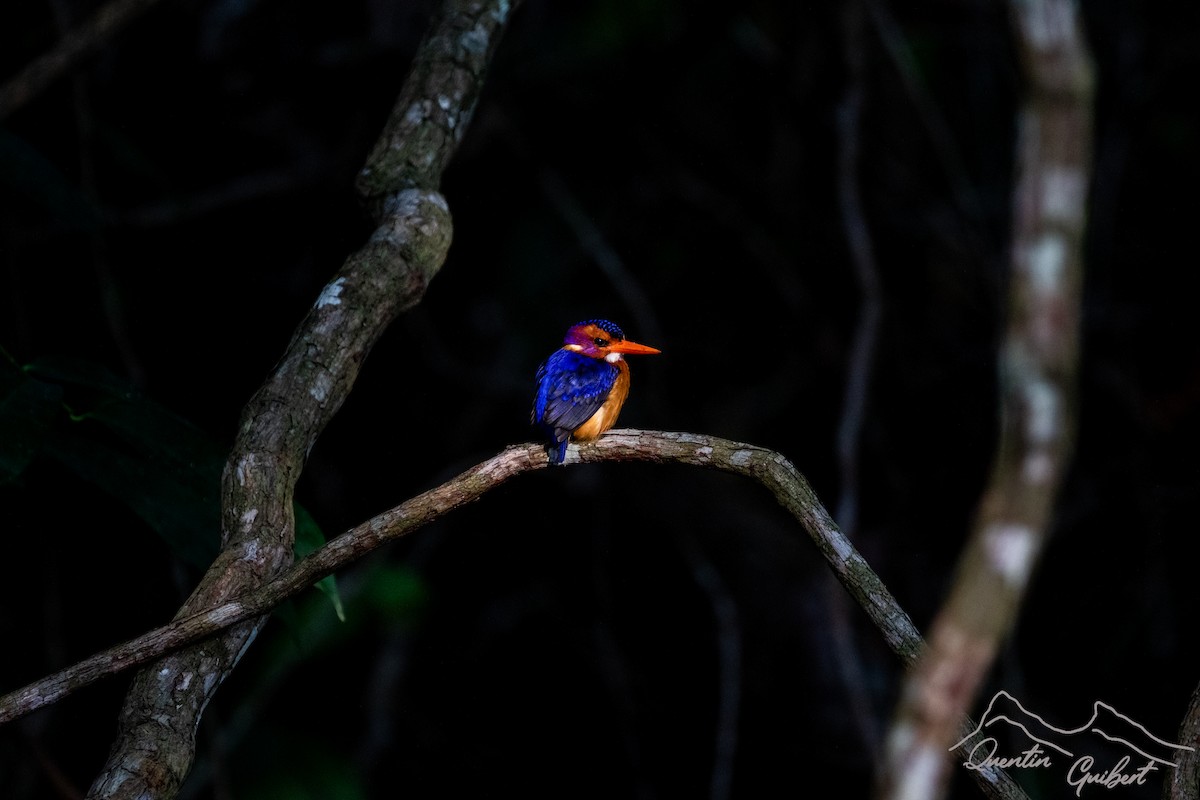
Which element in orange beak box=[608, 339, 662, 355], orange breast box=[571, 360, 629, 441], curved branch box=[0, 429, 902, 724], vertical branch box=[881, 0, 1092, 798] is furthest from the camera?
orange beak box=[608, 339, 662, 355]

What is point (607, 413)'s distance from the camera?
3.01 metres

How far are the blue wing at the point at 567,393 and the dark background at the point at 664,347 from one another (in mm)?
1348

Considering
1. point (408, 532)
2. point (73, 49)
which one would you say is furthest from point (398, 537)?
point (73, 49)

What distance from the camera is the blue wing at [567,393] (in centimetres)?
268

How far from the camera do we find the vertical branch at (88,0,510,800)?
1633 millimetres

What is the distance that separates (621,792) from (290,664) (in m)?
1.70

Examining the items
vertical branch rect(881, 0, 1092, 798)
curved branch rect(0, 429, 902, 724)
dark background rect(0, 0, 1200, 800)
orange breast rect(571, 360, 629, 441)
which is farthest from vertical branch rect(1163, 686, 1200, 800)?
dark background rect(0, 0, 1200, 800)

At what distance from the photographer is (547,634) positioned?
17.5 ft

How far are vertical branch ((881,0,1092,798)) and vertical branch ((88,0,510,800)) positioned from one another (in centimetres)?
104

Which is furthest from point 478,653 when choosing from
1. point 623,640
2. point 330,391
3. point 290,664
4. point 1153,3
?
point 1153,3

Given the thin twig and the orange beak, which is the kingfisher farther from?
the thin twig

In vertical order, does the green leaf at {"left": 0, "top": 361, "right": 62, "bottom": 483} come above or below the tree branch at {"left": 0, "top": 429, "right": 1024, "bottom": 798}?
above

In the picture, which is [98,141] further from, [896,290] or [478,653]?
[896,290]

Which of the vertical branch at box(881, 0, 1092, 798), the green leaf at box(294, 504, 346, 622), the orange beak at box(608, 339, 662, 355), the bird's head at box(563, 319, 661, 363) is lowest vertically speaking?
the vertical branch at box(881, 0, 1092, 798)
